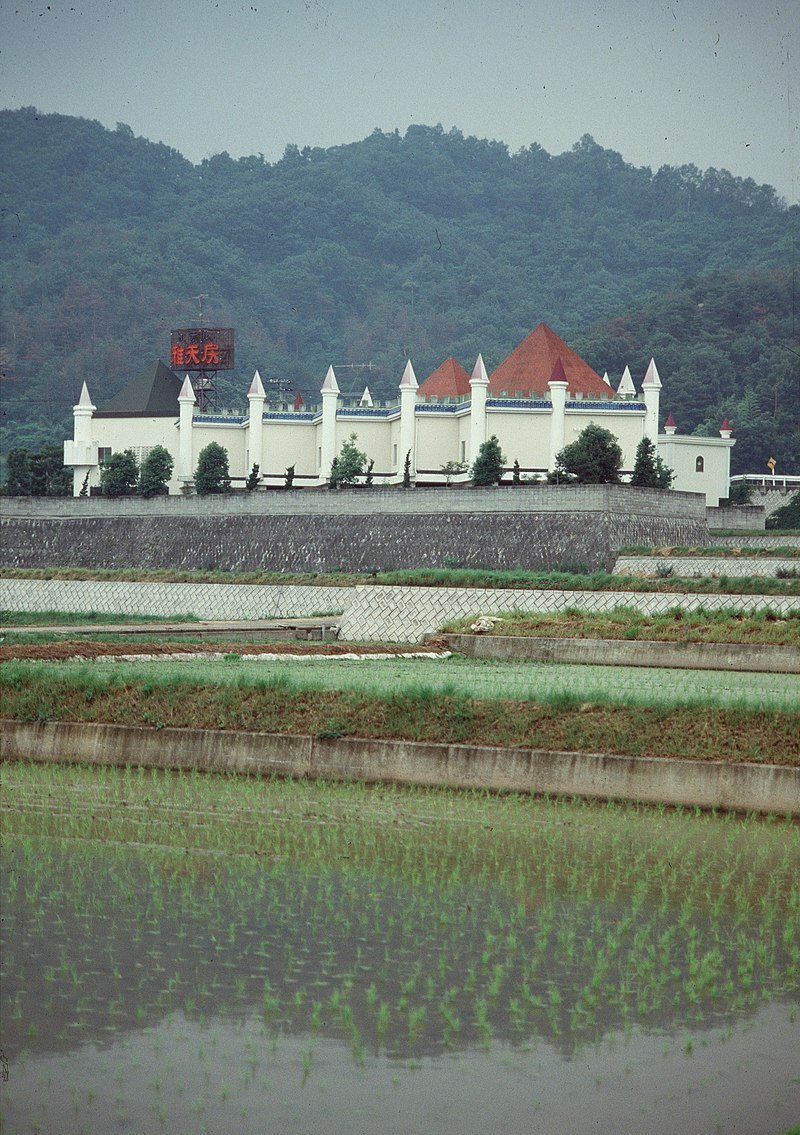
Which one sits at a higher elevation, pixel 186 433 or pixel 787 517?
pixel 186 433

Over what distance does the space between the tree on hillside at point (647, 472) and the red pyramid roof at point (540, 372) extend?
19.0 ft

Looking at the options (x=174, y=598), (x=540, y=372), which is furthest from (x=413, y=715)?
(x=540, y=372)

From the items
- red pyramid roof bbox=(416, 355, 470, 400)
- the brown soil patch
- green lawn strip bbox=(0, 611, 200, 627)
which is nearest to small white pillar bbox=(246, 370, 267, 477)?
red pyramid roof bbox=(416, 355, 470, 400)

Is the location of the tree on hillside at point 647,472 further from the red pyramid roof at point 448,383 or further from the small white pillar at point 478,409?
the red pyramid roof at point 448,383

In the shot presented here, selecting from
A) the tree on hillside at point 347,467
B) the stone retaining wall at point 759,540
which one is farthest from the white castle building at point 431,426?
the stone retaining wall at point 759,540

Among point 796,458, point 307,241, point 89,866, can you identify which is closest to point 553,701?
point 89,866

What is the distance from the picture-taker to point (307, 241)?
14388 centimetres

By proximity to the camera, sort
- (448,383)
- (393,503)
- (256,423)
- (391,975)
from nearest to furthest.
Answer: (391,975)
(393,503)
(256,423)
(448,383)

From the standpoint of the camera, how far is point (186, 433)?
58.1 m

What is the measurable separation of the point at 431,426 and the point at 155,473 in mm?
9497

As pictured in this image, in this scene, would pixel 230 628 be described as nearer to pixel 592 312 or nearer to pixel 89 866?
pixel 89 866

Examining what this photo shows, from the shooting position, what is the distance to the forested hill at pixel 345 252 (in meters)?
112

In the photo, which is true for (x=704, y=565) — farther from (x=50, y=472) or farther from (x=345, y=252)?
(x=345, y=252)

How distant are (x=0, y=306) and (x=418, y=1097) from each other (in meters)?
116
